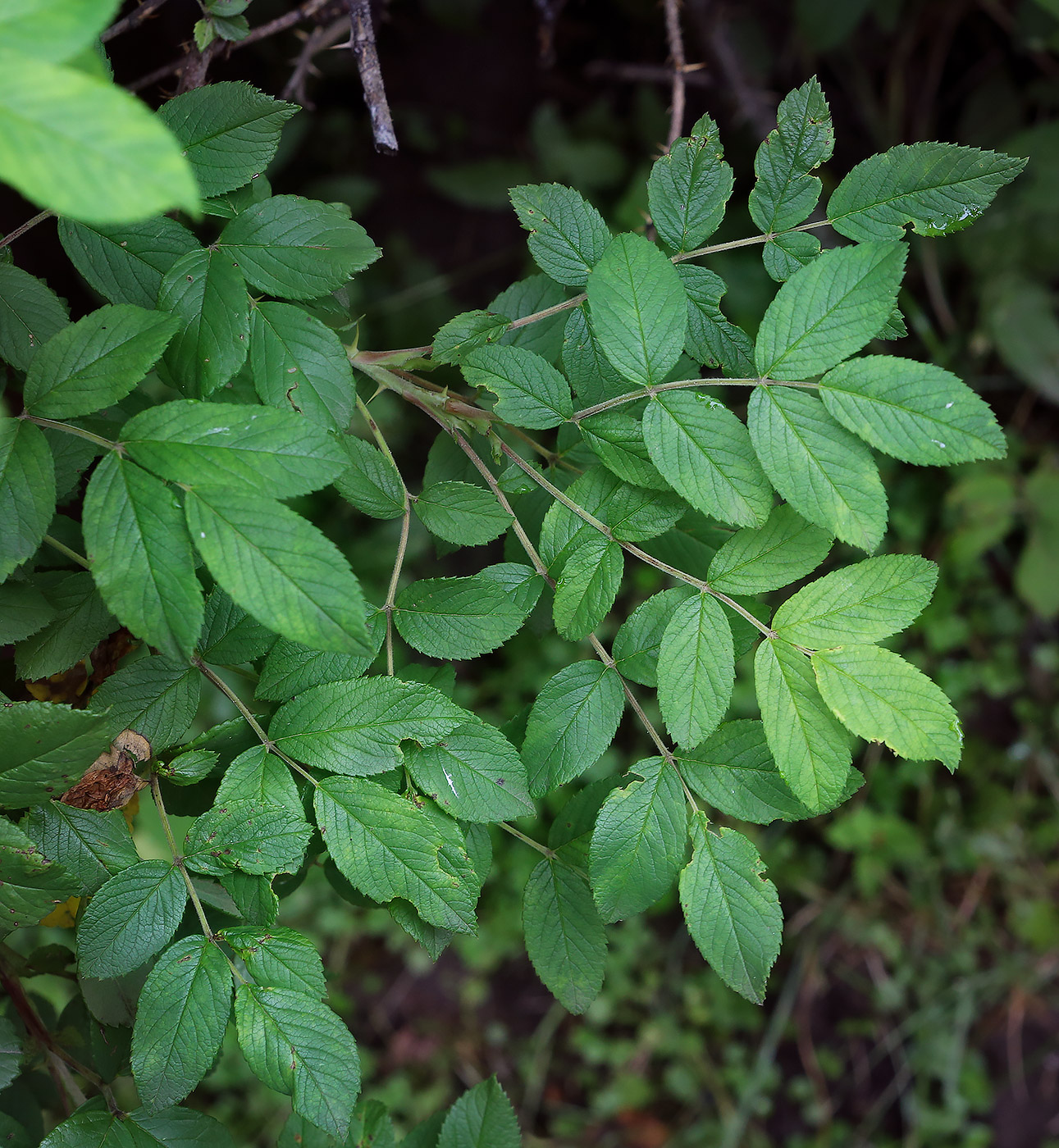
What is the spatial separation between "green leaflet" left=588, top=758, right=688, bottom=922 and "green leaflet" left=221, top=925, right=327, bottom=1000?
14.3 inches

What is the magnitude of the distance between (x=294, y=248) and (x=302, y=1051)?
3.27ft

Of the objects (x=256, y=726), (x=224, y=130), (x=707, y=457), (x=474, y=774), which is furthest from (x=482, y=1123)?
(x=224, y=130)

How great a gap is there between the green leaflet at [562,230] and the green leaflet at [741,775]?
0.67m

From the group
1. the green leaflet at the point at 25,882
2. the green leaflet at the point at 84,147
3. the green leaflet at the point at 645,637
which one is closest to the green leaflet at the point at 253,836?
the green leaflet at the point at 25,882

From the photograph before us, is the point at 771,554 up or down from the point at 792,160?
down

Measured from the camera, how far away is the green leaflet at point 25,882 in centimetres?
91

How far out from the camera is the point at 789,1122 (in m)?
3.13

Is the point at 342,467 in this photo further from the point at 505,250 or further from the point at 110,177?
the point at 505,250

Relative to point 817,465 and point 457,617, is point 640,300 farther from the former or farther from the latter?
point 457,617

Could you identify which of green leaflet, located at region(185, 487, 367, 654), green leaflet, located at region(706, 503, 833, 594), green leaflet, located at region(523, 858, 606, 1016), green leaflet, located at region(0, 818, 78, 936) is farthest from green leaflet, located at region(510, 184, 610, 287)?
green leaflet, located at region(0, 818, 78, 936)

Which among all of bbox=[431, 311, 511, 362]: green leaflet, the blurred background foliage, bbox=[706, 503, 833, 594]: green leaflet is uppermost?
bbox=[431, 311, 511, 362]: green leaflet

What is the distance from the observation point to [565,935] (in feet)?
3.75

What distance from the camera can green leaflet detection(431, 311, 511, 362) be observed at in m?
1.11

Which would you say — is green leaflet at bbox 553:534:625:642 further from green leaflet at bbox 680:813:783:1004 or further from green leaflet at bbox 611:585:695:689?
green leaflet at bbox 680:813:783:1004
